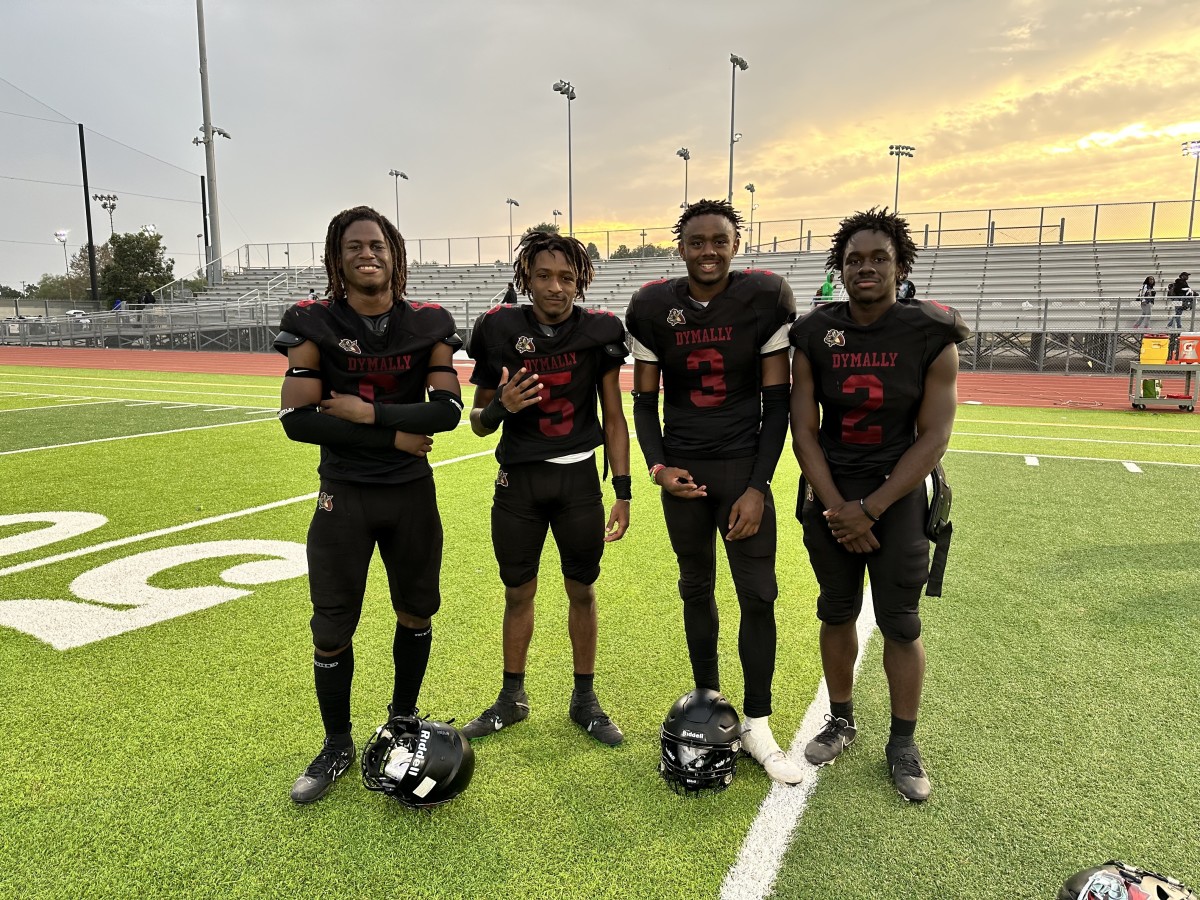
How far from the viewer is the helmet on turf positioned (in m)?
1.91

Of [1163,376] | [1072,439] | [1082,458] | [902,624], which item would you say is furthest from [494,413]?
[1163,376]

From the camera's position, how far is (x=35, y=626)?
4.23 metres

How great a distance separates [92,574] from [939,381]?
201 inches

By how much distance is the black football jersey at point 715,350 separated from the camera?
2.94 meters

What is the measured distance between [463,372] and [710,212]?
18.9 meters

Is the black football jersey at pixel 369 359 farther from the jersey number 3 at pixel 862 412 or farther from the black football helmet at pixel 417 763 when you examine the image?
the jersey number 3 at pixel 862 412

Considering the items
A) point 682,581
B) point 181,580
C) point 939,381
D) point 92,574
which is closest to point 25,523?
point 92,574

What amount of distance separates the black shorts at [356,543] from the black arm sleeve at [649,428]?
84 cm

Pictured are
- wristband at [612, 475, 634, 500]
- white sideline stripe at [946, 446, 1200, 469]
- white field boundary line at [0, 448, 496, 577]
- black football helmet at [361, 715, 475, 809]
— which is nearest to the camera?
black football helmet at [361, 715, 475, 809]

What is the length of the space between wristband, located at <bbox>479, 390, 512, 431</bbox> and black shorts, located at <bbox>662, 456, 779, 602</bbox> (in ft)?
2.22

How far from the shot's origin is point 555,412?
124 inches

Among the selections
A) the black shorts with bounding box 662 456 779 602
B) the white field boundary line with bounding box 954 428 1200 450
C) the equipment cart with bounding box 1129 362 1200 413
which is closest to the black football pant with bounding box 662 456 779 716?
the black shorts with bounding box 662 456 779 602

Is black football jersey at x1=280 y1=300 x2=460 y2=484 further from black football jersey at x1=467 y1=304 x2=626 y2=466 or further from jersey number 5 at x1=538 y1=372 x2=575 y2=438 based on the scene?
jersey number 5 at x1=538 y1=372 x2=575 y2=438

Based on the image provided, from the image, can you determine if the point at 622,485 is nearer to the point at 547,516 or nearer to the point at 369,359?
the point at 547,516
